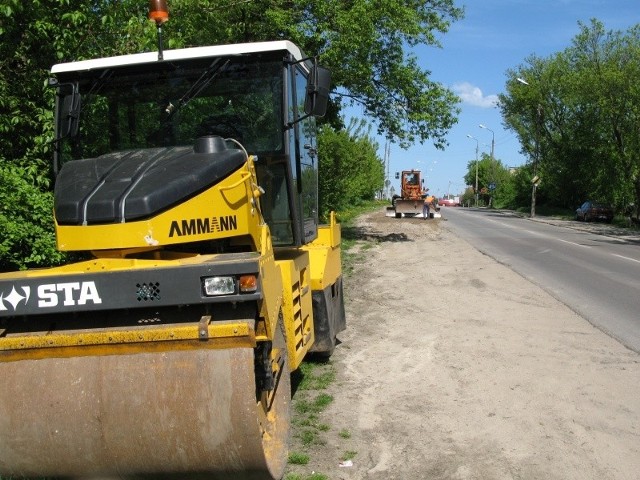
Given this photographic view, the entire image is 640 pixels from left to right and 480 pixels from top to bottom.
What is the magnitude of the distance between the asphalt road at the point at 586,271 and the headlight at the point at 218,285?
20.2 ft

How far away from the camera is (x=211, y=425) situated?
3.73 m

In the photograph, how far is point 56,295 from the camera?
379cm

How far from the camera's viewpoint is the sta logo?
378cm

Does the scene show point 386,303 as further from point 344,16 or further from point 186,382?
point 344,16

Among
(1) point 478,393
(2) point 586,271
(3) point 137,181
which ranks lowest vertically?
(2) point 586,271

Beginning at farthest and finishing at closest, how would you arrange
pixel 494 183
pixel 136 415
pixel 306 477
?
pixel 494 183 → pixel 306 477 → pixel 136 415

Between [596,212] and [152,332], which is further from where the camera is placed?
[596,212]

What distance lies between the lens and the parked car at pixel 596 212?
146ft

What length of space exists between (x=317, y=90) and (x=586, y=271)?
1236cm

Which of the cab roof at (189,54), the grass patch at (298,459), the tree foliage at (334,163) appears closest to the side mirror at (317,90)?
the cab roof at (189,54)

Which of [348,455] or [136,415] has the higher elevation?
[136,415]

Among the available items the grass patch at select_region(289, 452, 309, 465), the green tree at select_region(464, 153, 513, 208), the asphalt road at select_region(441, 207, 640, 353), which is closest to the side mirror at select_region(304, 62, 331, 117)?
the grass patch at select_region(289, 452, 309, 465)

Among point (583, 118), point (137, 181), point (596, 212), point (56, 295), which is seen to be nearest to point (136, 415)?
point (56, 295)

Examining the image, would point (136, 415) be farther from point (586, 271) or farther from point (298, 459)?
point (586, 271)
